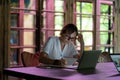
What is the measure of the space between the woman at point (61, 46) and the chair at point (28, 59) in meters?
0.16

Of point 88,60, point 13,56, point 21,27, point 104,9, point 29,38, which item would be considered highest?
point 104,9

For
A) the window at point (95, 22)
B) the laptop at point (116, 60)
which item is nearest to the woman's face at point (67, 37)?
the laptop at point (116, 60)

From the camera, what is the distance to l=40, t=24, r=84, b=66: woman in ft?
11.8

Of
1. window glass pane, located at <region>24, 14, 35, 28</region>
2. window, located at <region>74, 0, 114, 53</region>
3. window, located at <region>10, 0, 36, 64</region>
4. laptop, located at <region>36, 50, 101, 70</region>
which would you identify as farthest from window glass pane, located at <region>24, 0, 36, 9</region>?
laptop, located at <region>36, 50, 101, 70</region>

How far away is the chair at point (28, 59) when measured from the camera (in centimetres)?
361

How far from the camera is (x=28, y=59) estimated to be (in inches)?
144

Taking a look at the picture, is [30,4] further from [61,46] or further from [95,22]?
[95,22]

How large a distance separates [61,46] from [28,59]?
408mm

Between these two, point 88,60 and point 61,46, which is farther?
point 61,46

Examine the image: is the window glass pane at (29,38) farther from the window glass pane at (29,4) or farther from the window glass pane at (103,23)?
the window glass pane at (103,23)

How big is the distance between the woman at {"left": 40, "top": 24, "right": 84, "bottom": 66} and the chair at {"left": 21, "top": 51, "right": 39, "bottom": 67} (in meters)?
0.16

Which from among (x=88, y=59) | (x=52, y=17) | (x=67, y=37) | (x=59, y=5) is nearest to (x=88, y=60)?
(x=88, y=59)

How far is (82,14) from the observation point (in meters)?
5.30

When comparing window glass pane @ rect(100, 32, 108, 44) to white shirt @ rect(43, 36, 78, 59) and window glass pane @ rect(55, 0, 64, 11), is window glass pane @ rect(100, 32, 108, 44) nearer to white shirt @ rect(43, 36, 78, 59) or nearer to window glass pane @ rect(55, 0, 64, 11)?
window glass pane @ rect(55, 0, 64, 11)
